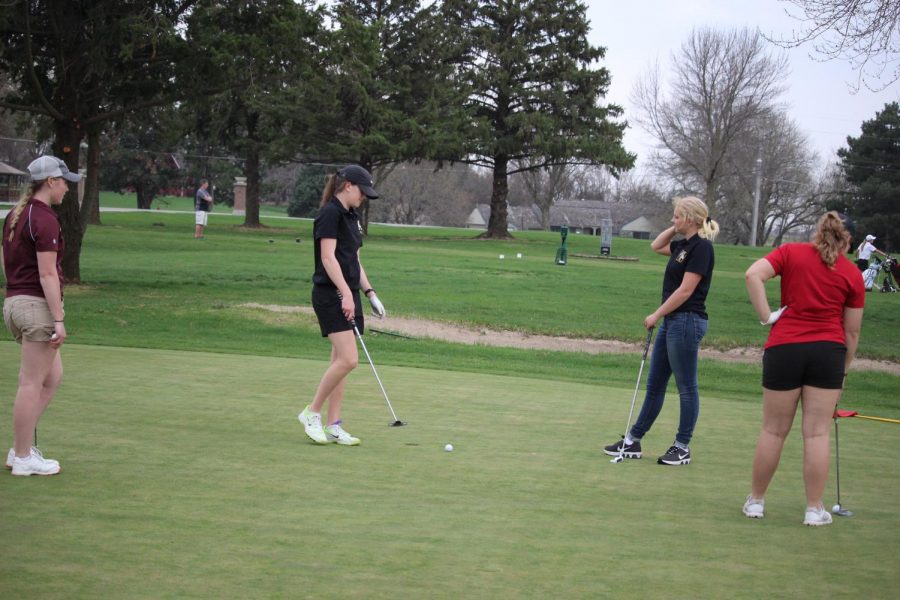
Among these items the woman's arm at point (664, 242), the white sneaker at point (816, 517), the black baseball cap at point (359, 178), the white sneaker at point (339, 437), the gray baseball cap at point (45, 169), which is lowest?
the white sneaker at point (339, 437)

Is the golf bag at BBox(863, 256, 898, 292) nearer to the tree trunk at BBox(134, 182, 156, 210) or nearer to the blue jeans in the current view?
the blue jeans

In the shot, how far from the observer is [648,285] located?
3097cm

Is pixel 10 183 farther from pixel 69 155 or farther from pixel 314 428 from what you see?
pixel 314 428

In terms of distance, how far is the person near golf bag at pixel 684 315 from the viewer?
780cm

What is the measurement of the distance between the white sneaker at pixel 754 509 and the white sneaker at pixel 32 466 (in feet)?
14.8

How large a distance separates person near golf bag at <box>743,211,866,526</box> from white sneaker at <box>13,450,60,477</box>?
4534 millimetres

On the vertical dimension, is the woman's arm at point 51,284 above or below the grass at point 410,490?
above

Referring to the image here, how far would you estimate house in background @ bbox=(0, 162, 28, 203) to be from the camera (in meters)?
74.0

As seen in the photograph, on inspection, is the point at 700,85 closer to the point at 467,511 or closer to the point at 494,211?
the point at 494,211

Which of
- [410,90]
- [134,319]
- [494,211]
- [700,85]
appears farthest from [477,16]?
[134,319]

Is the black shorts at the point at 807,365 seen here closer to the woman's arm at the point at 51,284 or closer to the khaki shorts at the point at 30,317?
the woman's arm at the point at 51,284

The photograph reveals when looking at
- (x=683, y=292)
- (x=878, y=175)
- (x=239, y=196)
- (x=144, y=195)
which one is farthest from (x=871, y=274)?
(x=239, y=196)

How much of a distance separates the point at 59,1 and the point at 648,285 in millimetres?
18789

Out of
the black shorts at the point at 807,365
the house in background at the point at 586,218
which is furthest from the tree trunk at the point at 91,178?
the house in background at the point at 586,218
